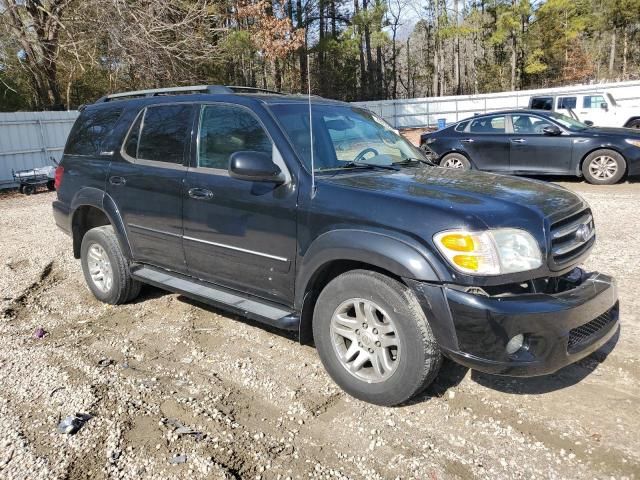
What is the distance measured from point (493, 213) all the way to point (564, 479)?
136cm

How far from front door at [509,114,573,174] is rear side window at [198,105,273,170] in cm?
851

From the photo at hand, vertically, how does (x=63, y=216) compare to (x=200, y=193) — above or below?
below

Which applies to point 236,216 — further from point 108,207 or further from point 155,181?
point 108,207

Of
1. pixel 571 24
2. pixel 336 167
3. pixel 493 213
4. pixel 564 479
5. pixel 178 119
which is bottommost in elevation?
pixel 564 479

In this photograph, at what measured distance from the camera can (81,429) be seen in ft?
9.87

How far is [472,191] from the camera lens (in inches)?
126

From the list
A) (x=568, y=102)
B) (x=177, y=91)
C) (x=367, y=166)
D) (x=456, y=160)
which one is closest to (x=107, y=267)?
(x=177, y=91)

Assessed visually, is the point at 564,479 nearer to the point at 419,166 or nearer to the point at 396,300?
the point at 396,300

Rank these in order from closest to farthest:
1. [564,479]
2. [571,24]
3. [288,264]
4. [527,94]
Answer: [564,479] < [288,264] < [527,94] < [571,24]

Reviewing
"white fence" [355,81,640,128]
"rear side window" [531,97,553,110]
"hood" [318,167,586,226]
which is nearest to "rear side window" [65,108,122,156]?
"hood" [318,167,586,226]

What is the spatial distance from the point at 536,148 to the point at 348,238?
896 centimetres

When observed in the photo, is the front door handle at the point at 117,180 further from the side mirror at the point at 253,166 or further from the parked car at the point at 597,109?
the parked car at the point at 597,109

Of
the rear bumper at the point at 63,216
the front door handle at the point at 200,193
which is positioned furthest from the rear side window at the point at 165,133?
the rear bumper at the point at 63,216

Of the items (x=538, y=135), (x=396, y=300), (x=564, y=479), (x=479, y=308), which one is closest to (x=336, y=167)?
(x=396, y=300)
